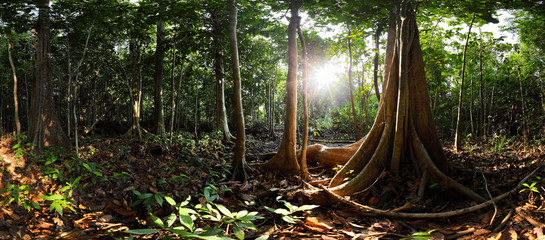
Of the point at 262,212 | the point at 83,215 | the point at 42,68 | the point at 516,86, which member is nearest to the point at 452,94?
the point at 516,86

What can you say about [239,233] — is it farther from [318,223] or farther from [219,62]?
[219,62]

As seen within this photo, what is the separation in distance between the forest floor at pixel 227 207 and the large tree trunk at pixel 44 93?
3.08ft

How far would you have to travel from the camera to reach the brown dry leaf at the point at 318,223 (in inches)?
124

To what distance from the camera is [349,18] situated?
5902mm

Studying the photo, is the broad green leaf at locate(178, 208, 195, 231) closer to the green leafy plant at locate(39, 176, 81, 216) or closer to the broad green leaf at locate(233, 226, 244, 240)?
the broad green leaf at locate(233, 226, 244, 240)

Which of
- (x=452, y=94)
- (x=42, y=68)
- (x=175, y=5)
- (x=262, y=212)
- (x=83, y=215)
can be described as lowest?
(x=262, y=212)

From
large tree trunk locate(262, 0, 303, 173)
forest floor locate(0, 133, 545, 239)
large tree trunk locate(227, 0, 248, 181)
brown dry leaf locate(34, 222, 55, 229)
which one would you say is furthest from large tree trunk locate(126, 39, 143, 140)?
brown dry leaf locate(34, 222, 55, 229)

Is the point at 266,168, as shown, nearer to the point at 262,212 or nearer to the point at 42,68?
the point at 262,212

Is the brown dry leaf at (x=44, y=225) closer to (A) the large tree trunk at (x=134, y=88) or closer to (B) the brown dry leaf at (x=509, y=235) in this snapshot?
(B) the brown dry leaf at (x=509, y=235)

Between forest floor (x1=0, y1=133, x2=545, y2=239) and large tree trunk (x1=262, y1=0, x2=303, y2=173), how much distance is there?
487 mm


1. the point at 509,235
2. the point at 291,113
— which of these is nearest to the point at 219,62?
the point at 291,113

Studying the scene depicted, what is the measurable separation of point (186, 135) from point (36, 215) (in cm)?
777

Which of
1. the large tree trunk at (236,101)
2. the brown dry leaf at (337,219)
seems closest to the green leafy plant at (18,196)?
the large tree trunk at (236,101)

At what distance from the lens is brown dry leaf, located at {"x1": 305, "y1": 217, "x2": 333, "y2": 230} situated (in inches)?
124
